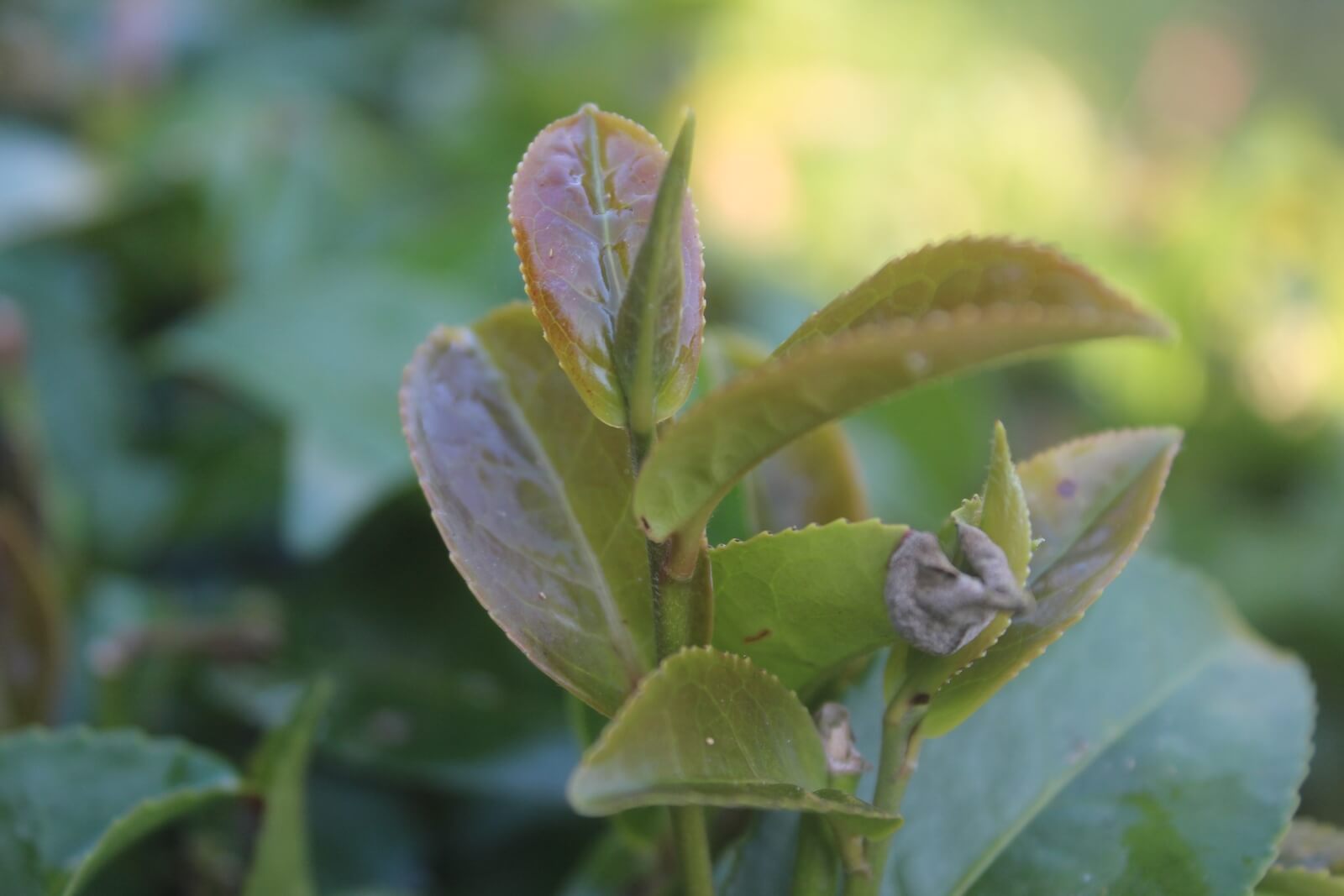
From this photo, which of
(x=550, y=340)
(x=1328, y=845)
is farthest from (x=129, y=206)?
(x=1328, y=845)

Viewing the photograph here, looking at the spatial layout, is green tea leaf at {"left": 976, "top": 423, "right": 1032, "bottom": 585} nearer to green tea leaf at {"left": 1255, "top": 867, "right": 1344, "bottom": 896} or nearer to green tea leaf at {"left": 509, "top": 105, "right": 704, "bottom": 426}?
green tea leaf at {"left": 509, "top": 105, "right": 704, "bottom": 426}

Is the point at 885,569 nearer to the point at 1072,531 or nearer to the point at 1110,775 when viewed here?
the point at 1072,531

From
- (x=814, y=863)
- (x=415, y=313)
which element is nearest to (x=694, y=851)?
(x=814, y=863)

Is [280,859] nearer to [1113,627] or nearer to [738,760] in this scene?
[738,760]

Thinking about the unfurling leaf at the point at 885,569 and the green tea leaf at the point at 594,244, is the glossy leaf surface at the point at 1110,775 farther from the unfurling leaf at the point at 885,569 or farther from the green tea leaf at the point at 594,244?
the green tea leaf at the point at 594,244

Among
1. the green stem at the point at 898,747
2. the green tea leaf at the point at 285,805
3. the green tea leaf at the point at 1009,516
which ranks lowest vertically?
the green tea leaf at the point at 285,805

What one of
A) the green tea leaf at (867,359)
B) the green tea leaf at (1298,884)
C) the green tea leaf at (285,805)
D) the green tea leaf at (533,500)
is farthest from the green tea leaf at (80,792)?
the green tea leaf at (1298,884)

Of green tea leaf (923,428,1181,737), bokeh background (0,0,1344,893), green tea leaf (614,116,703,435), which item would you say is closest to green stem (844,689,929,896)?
green tea leaf (923,428,1181,737)
